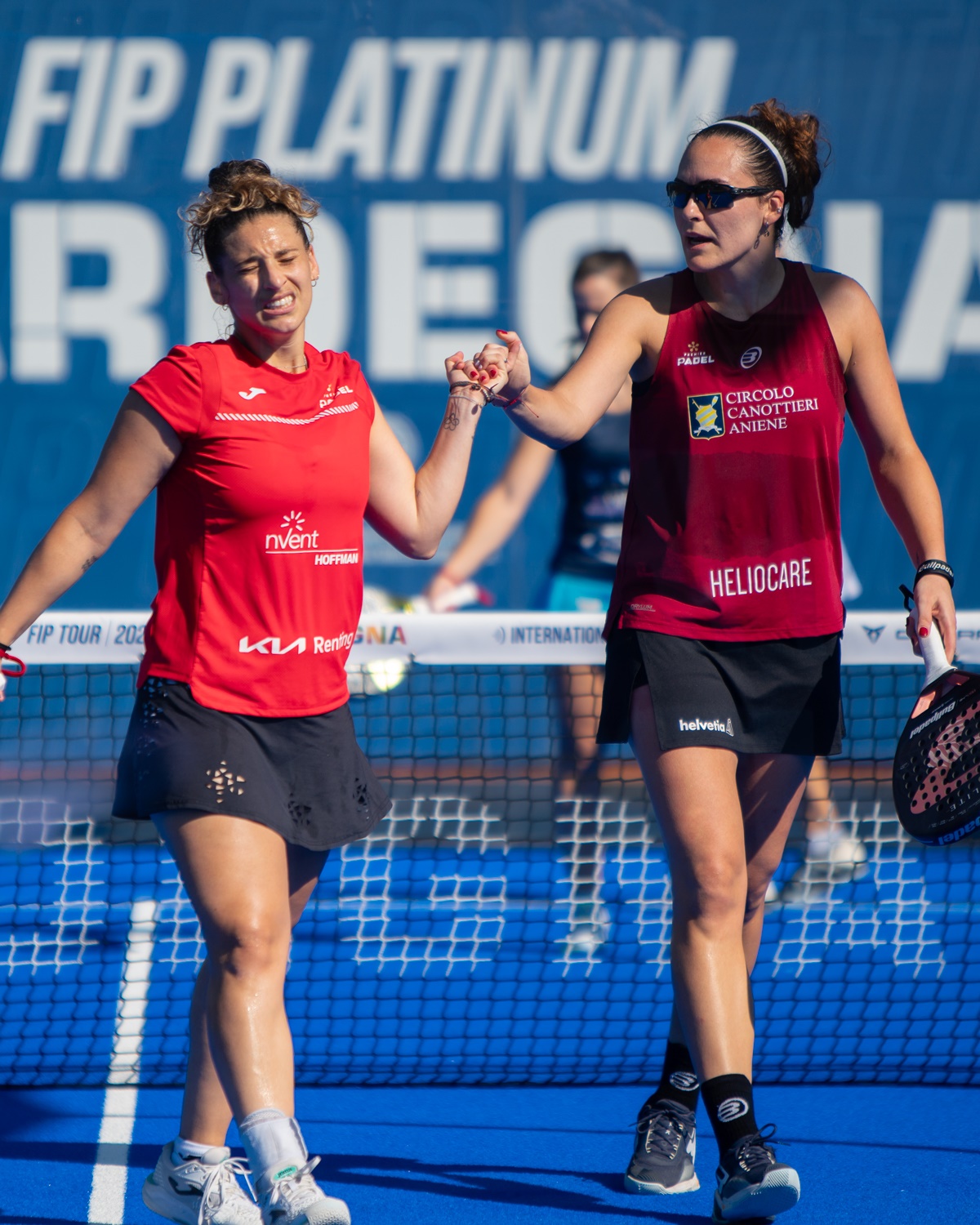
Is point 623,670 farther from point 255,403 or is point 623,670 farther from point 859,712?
point 859,712

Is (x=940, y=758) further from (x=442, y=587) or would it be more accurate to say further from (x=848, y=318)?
(x=442, y=587)

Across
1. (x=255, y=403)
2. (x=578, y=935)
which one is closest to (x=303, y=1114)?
(x=578, y=935)

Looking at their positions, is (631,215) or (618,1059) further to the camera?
(631,215)

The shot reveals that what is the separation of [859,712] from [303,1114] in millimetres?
4129

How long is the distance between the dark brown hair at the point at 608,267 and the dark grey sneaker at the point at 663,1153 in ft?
11.2

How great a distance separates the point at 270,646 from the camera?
9.50 ft

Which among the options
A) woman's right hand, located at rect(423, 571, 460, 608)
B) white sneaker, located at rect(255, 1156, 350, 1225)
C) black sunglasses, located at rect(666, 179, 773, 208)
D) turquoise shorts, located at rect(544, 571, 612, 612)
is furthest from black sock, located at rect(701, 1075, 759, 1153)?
woman's right hand, located at rect(423, 571, 460, 608)

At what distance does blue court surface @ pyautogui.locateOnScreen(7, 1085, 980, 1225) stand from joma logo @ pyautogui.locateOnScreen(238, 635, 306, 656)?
4.40ft

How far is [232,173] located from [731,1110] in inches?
83.3

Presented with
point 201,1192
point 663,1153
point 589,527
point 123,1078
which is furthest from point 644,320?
point 589,527

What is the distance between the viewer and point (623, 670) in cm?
332

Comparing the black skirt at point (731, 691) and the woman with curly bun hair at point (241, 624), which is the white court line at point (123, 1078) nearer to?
the woman with curly bun hair at point (241, 624)

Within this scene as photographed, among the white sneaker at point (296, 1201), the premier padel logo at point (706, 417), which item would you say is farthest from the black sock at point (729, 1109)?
the premier padel logo at point (706, 417)

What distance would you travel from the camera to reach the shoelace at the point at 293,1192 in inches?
102
